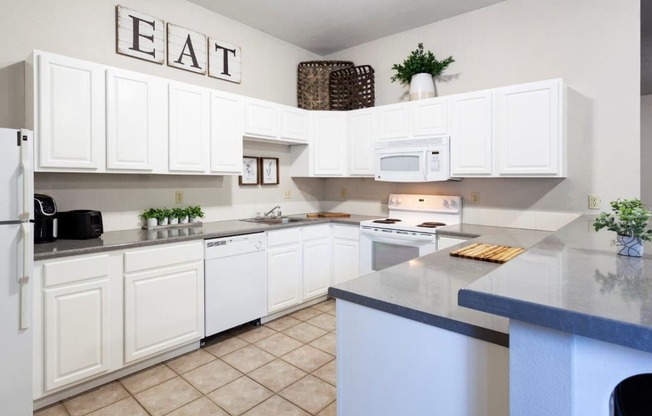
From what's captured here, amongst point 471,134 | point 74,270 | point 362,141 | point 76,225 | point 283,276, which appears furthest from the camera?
point 362,141

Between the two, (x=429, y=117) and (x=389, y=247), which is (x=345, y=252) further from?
(x=429, y=117)

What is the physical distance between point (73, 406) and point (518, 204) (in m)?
3.62

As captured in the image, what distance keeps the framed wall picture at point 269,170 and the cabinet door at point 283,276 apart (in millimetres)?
916

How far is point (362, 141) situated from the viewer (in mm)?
3891

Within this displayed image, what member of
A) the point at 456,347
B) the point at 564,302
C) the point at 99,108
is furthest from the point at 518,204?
the point at 99,108

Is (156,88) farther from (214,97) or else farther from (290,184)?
(290,184)

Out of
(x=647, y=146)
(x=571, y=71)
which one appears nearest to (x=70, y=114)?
(x=571, y=71)

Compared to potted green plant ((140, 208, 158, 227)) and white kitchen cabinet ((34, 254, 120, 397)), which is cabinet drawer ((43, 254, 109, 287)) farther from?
potted green plant ((140, 208, 158, 227))

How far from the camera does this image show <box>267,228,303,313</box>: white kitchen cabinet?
3.24m

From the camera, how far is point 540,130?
108 inches

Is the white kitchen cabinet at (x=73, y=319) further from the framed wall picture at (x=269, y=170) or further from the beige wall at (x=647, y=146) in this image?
the beige wall at (x=647, y=146)

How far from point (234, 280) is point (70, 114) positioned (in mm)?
1620

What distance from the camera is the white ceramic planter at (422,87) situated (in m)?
3.52

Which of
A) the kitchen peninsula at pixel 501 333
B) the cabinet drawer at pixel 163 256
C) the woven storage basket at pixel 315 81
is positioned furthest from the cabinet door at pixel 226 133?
the kitchen peninsula at pixel 501 333
